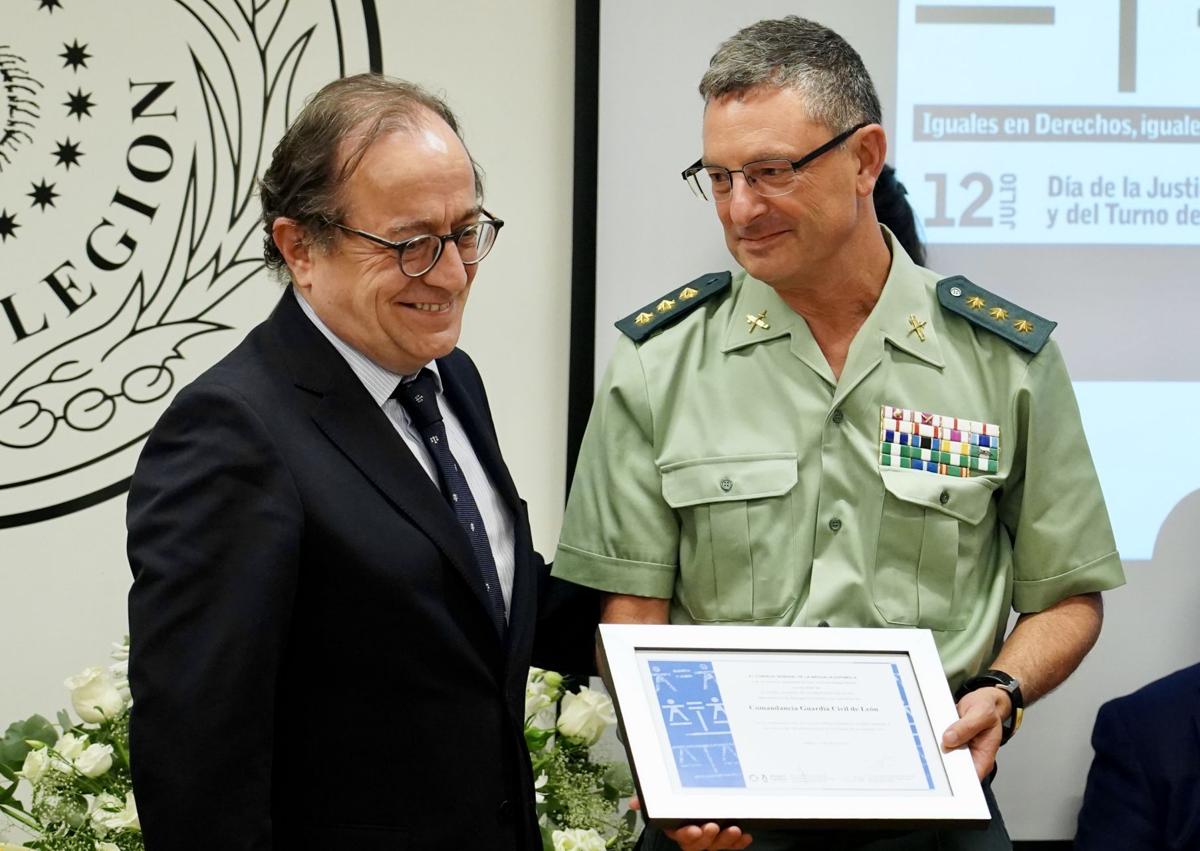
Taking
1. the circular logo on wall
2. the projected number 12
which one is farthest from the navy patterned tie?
the projected number 12

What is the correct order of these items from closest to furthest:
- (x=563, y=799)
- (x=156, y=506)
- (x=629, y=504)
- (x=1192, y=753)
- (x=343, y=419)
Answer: (x=156, y=506) → (x=343, y=419) → (x=629, y=504) → (x=563, y=799) → (x=1192, y=753)

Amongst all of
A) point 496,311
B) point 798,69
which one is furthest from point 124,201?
point 798,69

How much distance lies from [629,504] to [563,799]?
51cm

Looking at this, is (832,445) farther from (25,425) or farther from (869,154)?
(25,425)

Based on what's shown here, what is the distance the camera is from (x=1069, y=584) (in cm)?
182

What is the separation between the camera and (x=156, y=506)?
1.39 m

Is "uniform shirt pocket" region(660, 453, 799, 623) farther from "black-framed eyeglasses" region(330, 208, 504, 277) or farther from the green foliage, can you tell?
the green foliage

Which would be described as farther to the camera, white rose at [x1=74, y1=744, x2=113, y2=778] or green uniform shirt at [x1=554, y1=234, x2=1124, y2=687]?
white rose at [x1=74, y1=744, x2=113, y2=778]

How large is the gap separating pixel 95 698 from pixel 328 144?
985 millimetres

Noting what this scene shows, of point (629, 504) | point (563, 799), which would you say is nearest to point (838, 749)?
point (629, 504)

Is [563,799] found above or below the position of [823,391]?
below

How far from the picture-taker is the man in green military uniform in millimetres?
1762

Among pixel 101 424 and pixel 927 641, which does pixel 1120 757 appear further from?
pixel 101 424

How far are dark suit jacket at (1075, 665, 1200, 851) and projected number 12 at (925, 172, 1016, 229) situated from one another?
89cm
